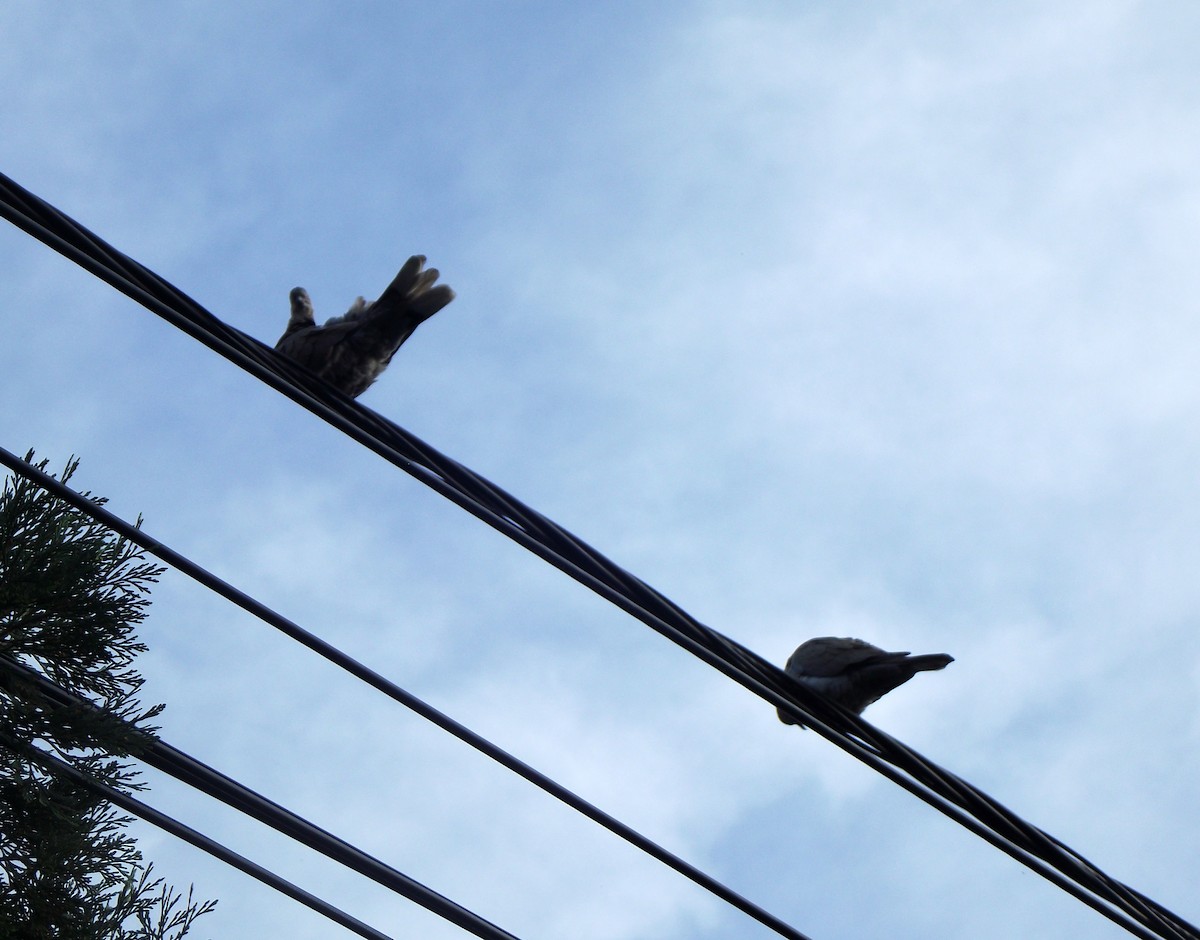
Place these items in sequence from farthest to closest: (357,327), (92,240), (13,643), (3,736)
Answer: (357,327), (13,643), (3,736), (92,240)

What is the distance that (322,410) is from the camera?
11.3 feet

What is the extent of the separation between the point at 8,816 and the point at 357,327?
2.60 m

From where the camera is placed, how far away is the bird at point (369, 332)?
5488mm

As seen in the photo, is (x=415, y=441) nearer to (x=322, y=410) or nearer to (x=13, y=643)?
(x=322, y=410)

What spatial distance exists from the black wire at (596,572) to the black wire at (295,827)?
1.01 metres

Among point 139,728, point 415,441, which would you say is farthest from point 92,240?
point 139,728

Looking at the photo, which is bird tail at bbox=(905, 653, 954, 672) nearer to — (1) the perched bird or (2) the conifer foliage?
(1) the perched bird

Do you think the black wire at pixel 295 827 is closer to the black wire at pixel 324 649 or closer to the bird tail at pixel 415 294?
the black wire at pixel 324 649

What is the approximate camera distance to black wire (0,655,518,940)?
348 centimetres

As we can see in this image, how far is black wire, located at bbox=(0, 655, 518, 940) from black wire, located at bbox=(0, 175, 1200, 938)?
3.32ft

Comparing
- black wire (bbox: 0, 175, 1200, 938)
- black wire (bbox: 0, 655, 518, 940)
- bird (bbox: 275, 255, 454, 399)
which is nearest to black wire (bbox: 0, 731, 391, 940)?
black wire (bbox: 0, 655, 518, 940)

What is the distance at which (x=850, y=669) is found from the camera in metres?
5.77

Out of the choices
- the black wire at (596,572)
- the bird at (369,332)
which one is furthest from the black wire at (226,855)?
the bird at (369,332)

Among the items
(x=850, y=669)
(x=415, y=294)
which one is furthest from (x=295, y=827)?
(x=850, y=669)
